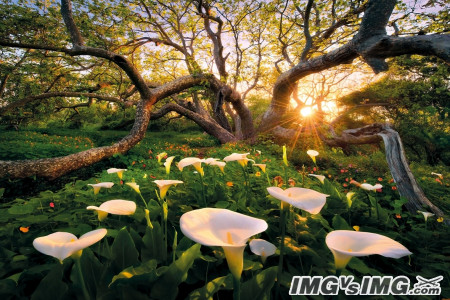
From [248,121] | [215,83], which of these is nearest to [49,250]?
[215,83]

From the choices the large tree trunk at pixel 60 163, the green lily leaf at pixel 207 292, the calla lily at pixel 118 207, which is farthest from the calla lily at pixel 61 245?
the large tree trunk at pixel 60 163

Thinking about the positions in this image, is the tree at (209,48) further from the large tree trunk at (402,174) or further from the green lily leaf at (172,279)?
the green lily leaf at (172,279)

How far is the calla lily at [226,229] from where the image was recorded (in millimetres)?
644

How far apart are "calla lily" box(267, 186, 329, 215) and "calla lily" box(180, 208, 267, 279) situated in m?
0.12

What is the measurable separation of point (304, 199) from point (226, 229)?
12.6 inches

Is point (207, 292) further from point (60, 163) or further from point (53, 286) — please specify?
point (60, 163)

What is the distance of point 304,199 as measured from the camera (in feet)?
2.53

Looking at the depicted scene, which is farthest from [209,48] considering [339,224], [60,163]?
[339,224]

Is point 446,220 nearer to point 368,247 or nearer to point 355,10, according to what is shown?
point 368,247

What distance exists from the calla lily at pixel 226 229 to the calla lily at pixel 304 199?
4.6 inches

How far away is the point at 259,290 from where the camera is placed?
31.6 inches

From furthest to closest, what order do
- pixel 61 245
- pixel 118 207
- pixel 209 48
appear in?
pixel 209 48
pixel 118 207
pixel 61 245

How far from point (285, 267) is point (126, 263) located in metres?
0.88

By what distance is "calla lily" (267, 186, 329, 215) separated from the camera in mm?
681
